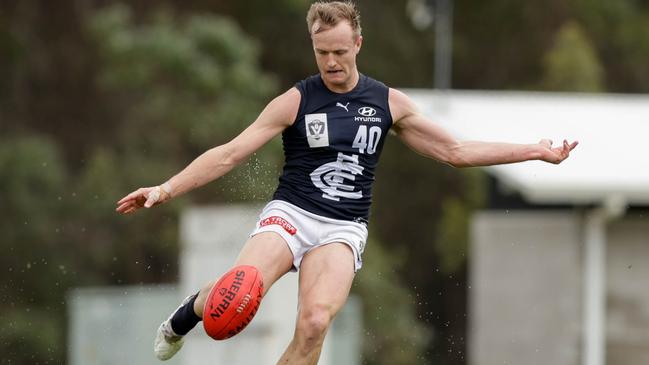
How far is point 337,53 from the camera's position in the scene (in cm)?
852

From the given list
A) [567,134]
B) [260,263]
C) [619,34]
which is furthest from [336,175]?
[619,34]

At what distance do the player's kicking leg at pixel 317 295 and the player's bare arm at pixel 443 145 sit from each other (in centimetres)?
84

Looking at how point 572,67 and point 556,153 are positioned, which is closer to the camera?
point 556,153

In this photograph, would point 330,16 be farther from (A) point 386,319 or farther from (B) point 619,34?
(B) point 619,34

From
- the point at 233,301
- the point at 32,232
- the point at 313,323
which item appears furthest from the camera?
the point at 32,232

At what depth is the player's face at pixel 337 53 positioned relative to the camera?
844 centimetres

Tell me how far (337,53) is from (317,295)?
1377 millimetres

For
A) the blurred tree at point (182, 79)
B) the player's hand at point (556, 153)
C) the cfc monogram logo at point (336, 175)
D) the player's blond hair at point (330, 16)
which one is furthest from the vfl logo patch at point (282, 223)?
the blurred tree at point (182, 79)

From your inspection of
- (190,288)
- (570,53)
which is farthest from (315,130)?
(570,53)

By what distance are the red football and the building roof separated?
27.6 feet

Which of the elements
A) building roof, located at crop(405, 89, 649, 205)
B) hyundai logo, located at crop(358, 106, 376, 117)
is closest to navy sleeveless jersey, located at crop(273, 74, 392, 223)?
hyundai logo, located at crop(358, 106, 376, 117)

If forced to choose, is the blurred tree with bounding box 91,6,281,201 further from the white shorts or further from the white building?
the white shorts

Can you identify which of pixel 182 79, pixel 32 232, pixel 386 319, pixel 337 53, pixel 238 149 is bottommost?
pixel 386 319

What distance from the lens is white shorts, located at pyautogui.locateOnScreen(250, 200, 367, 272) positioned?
869 cm
